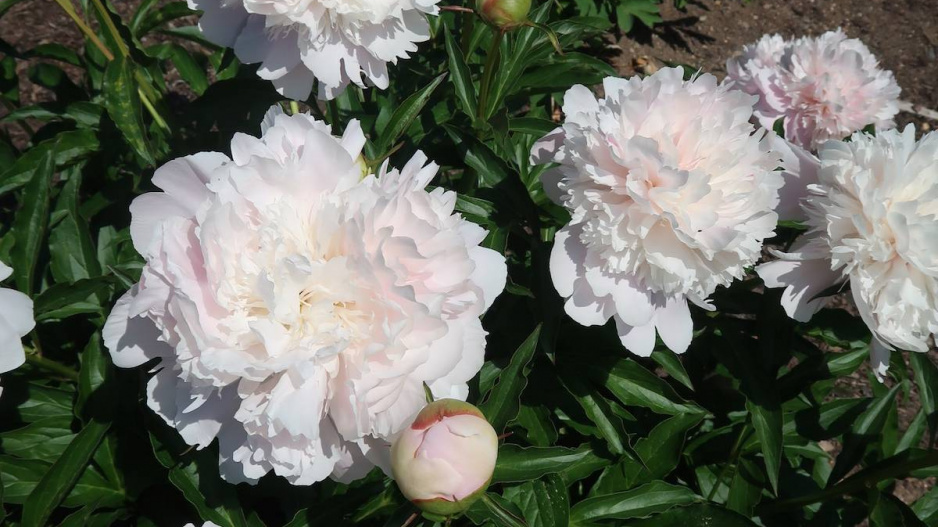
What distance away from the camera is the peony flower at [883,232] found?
3.51 ft

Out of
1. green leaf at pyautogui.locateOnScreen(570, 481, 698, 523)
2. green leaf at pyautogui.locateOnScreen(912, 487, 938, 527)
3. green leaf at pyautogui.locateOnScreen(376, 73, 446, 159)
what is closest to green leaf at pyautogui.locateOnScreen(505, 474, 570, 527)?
green leaf at pyautogui.locateOnScreen(570, 481, 698, 523)

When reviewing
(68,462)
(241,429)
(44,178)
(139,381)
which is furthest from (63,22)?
(241,429)

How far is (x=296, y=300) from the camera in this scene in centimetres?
83

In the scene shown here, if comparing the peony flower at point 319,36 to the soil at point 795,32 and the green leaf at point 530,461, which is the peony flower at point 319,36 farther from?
the soil at point 795,32

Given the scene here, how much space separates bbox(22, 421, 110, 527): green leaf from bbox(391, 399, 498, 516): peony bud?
64 centimetres

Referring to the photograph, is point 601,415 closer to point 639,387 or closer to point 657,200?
point 639,387

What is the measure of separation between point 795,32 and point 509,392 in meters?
3.12

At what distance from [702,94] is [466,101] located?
1.56ft

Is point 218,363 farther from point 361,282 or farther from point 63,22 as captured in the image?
point 63,22

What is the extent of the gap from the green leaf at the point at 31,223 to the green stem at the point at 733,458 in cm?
147

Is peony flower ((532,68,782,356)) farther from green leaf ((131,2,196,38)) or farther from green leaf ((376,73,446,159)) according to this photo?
green leaf ((131,2,196,38))

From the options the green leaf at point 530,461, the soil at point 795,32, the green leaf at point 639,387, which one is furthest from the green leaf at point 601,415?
the soil at point 795,32

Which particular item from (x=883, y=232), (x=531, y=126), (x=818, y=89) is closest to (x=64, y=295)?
(x=531, y=126)

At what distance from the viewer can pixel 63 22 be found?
9.07 ft
